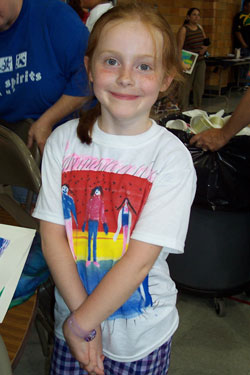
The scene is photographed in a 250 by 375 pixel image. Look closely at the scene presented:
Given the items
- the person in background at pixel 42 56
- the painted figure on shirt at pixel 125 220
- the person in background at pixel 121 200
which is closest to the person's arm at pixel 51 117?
the person in background at pixel 42 56

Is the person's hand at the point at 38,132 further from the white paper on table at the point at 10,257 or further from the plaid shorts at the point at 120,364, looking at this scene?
the plaid shorts at the point at 120,364

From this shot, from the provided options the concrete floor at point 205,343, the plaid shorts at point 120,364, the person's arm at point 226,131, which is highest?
the person's arm at point 226,131

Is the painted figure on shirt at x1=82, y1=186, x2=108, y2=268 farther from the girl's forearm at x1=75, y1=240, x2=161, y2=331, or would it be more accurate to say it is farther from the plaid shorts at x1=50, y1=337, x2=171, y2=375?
the plaid shorts at x1=50, y1=337, x2=171, y2=375

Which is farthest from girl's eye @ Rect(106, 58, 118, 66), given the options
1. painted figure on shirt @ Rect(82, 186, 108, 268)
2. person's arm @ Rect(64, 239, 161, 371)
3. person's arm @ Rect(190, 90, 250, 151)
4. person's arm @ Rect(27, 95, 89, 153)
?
person's arm @ Rect(190, 90, 250, 151)

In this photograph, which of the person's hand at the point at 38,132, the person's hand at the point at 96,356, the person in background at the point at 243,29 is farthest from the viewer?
the person in background at the point at 243,29

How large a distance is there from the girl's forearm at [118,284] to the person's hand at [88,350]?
0.16 ft

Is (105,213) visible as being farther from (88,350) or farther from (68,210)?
(88,350)

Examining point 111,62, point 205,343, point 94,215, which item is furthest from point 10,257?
point 205,343

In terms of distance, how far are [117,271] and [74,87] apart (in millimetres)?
823

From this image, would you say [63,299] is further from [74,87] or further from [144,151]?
[74,87]

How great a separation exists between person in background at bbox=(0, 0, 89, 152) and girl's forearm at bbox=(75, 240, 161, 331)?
2.27ft

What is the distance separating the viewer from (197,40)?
5.50 metres

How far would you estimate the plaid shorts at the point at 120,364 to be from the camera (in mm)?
827

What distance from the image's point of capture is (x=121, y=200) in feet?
2.53
